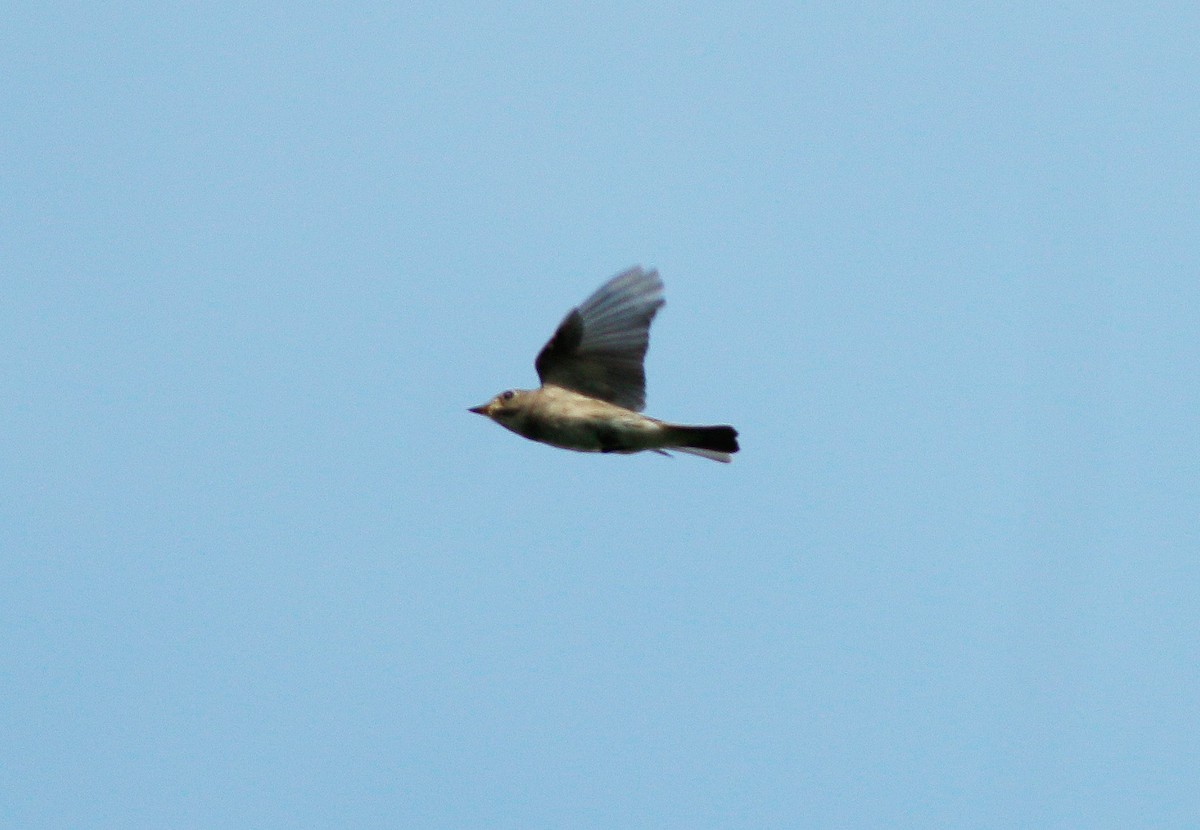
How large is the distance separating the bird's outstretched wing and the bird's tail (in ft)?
2.43

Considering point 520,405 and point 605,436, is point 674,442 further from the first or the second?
point 520,405

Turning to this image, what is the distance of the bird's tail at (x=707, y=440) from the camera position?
8750 mm

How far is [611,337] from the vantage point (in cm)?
973

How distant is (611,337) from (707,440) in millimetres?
1349

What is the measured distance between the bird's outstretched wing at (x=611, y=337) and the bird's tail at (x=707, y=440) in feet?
2.43

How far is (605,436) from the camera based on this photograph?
9.06 m

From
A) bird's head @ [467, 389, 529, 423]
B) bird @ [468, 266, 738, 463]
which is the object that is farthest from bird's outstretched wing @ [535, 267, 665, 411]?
bird's head @ [467, 389, 529, 423]

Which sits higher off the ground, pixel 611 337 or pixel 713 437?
pixel 611 337

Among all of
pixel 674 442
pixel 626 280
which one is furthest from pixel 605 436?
pixel 626 280

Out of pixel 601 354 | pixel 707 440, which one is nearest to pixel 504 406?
pixel 601 354

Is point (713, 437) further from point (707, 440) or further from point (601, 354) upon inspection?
point (601, 354)

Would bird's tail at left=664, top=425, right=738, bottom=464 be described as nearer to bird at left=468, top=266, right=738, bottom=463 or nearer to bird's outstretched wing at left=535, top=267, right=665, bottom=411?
bird at left=468, top=266, right=738, bottom=463

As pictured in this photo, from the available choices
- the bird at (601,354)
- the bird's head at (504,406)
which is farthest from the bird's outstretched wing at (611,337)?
the bird's head at (504,406)

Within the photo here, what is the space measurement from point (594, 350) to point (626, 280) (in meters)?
0.59
